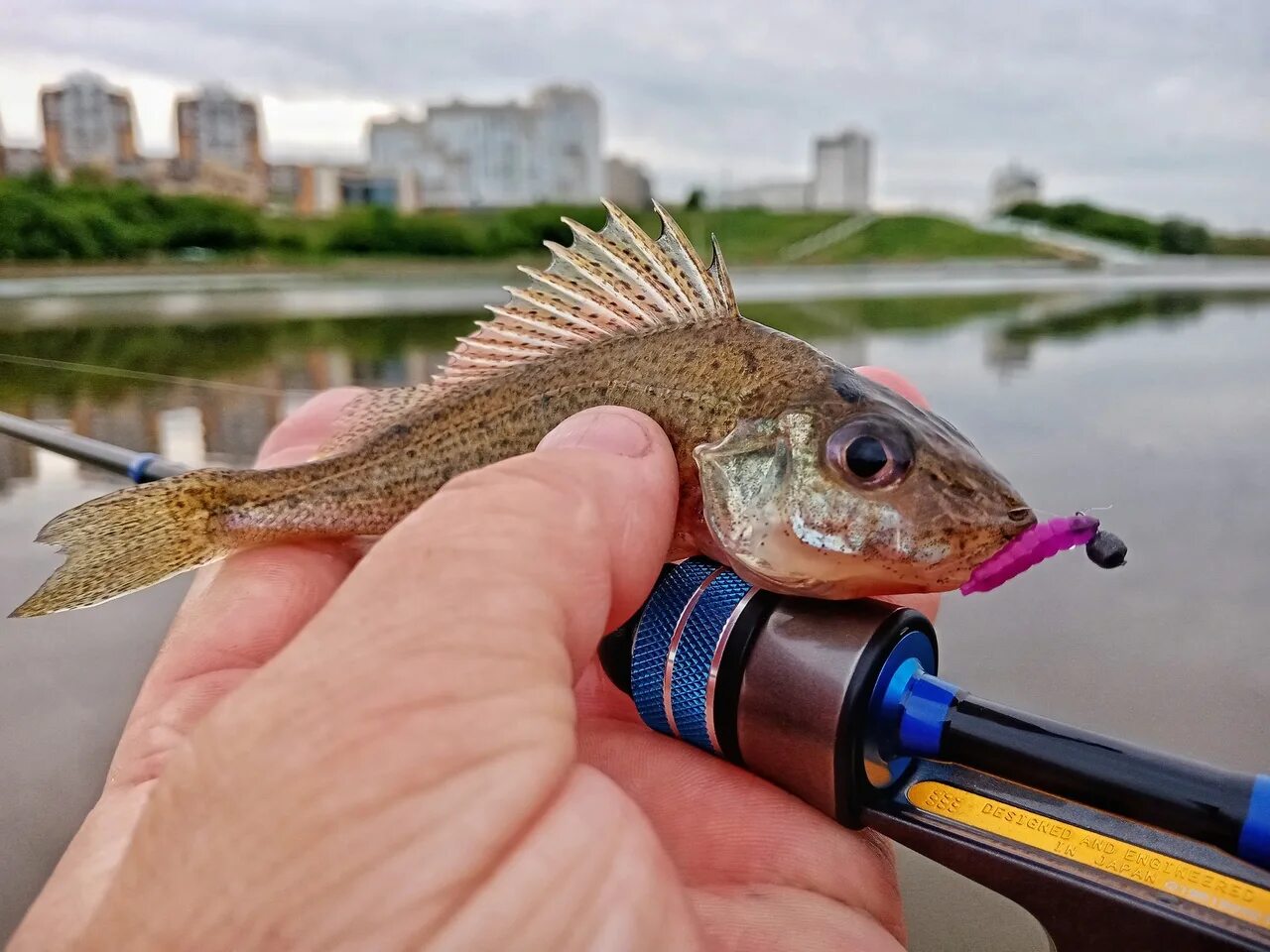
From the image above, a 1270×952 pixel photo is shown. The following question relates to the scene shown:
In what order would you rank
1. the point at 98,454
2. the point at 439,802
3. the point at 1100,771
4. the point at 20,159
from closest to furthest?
1. the point at 439,802
2. the point at 1100,771
3. the point at 98,454
4. the point at 20,159

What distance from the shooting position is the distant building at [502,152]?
48.1 m

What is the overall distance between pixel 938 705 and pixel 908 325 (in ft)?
34.0

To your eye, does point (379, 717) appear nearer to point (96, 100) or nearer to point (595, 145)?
point (96, 100)

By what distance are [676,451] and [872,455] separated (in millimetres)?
400

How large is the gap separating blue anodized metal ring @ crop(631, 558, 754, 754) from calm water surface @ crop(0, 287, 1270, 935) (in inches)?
49.2

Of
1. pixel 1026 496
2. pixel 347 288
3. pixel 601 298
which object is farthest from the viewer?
pixel 347 288

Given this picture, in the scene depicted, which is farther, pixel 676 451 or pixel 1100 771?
pixel 676 451

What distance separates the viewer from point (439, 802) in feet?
2.76

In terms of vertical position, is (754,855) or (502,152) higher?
(502,152)

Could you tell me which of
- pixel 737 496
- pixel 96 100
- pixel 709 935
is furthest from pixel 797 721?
pixel 96 100

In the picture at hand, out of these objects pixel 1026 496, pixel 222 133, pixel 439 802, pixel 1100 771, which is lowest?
pixel 1026 496

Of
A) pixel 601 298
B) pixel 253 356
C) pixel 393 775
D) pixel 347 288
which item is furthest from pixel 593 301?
pixel 347 288

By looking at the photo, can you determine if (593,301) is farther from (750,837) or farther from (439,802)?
(439,802)

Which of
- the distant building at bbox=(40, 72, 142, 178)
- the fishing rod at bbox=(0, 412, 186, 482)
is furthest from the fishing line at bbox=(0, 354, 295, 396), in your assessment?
the distant building at bbox=(40, 72, 142, 178)
